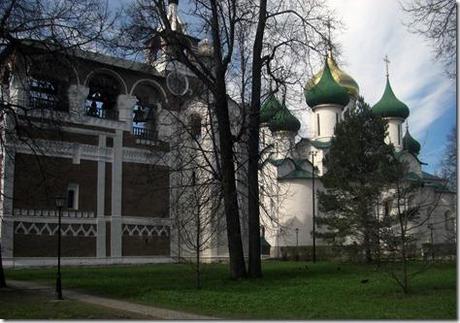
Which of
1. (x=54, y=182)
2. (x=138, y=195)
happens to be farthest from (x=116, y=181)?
(x=54, y=182)

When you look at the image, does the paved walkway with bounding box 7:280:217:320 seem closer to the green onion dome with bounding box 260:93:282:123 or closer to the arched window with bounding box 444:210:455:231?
the arched window with bounding box 444:210:455:231

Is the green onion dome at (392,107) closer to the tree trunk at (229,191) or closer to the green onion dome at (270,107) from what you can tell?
the green onion dome at (270,107)

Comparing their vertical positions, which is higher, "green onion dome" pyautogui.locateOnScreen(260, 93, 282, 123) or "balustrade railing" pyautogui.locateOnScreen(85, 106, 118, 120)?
"balustrade railing" pyautogui.locateOnScreen(85, 106, 118, 120)

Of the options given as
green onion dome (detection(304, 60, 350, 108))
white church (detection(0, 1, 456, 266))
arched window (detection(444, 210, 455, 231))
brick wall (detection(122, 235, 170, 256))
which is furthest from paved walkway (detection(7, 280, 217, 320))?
green onion dome (detection(304, 60, 350, 108))

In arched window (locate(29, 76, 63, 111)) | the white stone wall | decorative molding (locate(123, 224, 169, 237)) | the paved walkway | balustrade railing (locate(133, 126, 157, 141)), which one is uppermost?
the white stone wall

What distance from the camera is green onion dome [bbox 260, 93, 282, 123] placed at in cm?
2443

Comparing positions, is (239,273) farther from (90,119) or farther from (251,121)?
(90,119)

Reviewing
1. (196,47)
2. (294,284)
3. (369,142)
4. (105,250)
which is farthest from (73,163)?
(294,284)

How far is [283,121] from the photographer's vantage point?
86.1ft

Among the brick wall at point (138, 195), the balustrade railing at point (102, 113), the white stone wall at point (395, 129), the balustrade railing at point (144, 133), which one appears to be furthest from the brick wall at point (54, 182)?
the white stone wall at point (395, 129)

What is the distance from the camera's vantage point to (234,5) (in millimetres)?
22172

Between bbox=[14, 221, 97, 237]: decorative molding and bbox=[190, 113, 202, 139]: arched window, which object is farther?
bbox=[14, 221, 97, 237]: decorative molding

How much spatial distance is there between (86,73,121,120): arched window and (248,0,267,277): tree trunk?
2013 cm

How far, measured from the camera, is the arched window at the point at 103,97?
41484mm
